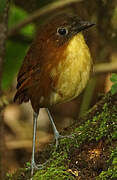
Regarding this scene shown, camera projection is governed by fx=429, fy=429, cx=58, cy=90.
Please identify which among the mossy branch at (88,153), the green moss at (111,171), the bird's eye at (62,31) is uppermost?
the bird's eye at (62,31)

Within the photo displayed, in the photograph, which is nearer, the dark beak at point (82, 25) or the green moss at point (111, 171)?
the green moss at point (111, 171)

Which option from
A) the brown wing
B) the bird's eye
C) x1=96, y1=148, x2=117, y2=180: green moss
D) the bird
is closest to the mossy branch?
x1=96, y1=148, x2=117, y2=180: green moss

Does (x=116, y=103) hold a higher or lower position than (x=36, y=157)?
higher

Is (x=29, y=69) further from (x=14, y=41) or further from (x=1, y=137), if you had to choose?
(x=14, y=41)

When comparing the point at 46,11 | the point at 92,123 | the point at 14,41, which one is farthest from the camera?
the point at 14,41

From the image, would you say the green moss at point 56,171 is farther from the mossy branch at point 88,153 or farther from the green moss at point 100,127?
the green moss at point 100,127

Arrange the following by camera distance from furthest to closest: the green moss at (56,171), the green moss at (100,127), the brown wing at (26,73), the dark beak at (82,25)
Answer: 1. the brown wing at (26,73)
2. the dark beak at (82,25)
3. the green moss at (100,127)
4. the green moss at (56,171)

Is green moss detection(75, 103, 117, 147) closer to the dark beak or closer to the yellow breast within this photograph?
the yellow breast

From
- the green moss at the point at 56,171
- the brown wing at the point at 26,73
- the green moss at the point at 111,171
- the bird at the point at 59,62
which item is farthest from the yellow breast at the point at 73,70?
the green moss at the point at 111,171

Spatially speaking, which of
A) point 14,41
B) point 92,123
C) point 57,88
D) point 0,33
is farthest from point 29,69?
point 14,41
